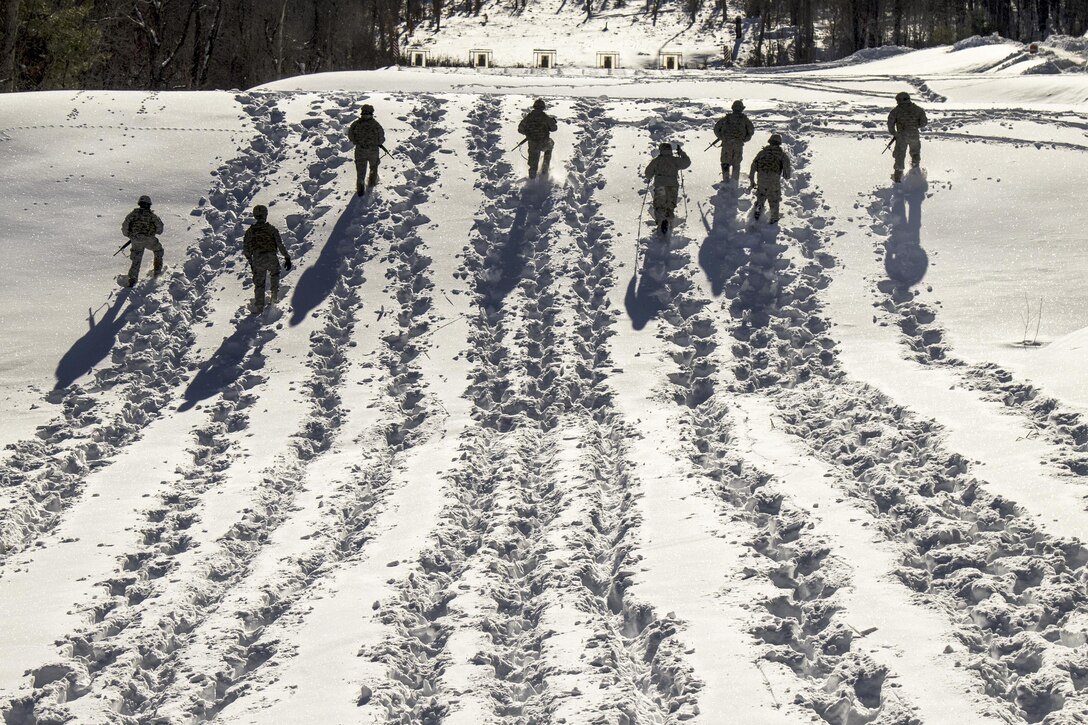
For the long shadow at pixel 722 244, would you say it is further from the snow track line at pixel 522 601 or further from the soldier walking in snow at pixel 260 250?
the soldier walking in snow at pixel 260 250

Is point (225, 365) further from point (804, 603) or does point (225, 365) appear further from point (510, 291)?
point (804, 603)

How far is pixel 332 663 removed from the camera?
28.1ft

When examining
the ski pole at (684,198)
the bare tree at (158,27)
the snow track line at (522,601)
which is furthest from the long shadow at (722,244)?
the bare tree at (158,27)

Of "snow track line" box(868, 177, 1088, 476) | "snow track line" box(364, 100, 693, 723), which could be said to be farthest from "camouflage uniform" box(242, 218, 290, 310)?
"snow track line" box(868, 177, 1088, 476)

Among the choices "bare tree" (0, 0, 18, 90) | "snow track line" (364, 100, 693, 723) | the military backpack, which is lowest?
"snow track line" (364, 100, 693, 723)

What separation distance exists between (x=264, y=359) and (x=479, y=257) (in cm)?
359

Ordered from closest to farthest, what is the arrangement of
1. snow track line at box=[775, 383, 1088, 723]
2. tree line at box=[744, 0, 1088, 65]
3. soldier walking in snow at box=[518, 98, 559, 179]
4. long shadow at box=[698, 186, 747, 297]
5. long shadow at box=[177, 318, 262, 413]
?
snow track line at box=[775, 383, 1088, 723] → long shadow at box=[177, 318, 262, 413] → long shadow at box=[698, 186, 747, 297] → soldier walking in snow at box=[518, 98, 559, 179] → tree line at box=[744, 0, 1088, 65]

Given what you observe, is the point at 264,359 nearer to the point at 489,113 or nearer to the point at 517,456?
the point at 517,456

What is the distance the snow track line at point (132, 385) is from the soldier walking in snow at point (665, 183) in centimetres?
578

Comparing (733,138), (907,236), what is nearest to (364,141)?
(733,138)

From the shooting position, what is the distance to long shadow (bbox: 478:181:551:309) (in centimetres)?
1612

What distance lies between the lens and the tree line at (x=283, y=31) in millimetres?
35062

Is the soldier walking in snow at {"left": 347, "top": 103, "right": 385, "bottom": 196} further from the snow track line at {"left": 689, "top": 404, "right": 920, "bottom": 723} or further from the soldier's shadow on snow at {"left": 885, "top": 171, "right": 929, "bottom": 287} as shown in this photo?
the snow track line at {"left": 689, "top": 404, "right": 920, "bottom": 723}

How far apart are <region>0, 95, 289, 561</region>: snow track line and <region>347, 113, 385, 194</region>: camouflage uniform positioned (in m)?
1.55
